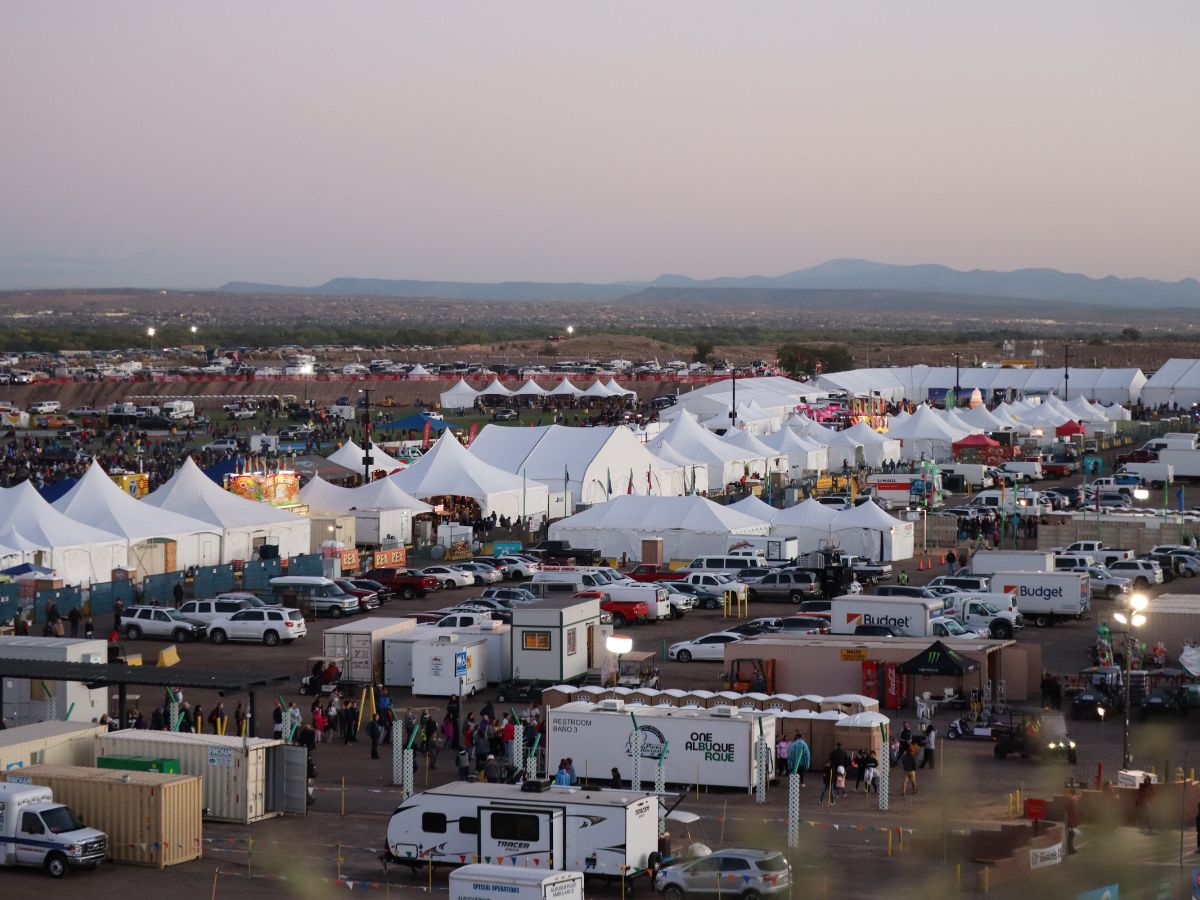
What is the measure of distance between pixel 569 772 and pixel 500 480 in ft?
96.0

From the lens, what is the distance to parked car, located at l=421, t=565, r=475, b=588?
39.7 metres

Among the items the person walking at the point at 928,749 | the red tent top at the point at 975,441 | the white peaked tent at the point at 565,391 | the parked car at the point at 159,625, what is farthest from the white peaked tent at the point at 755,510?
the white peaked tent at the point at 565,391

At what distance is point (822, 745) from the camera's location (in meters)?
22.1

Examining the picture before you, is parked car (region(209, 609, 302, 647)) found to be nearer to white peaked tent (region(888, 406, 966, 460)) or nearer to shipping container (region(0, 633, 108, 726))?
shipping container (region(0, 633, 108, 726))

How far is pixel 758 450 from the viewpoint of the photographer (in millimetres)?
60906

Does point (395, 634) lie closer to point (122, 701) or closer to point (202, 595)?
point (122, 701)

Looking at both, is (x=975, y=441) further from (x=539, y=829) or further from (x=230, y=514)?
(x=539, y=829)

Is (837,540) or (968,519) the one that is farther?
(968,519)

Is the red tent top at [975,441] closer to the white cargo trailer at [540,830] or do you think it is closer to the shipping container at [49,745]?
the shipping container at [49,745]

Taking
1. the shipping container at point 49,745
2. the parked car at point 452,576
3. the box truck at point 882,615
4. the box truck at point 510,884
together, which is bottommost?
the parked car at point 452,576

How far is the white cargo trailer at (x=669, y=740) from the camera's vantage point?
21203mm

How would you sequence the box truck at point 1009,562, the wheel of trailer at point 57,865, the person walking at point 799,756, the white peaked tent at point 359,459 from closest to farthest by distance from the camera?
the wheel of trailer at point 57,865, the person walking at point 799,756, the box truck at point 1009,562, the white peaked tent at point 359,459

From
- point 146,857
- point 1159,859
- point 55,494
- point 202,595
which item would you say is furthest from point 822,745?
point 55,494

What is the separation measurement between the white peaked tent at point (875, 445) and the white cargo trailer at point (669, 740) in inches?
1791
